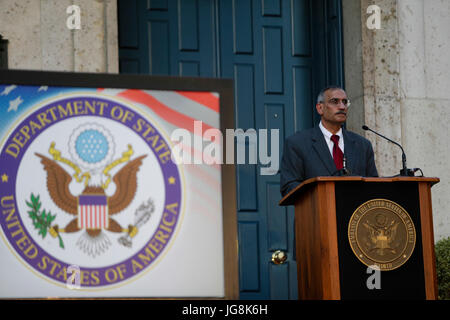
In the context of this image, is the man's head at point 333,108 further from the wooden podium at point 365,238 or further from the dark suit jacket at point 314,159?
the wooden podium at point 365,238

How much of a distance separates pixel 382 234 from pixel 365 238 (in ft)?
0.39

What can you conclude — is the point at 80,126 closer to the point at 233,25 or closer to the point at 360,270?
the point at 360,270

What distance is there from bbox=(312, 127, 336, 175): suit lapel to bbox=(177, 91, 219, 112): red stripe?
3.95 m

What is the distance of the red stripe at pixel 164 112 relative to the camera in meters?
2.70

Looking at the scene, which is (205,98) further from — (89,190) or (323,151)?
(323,151)

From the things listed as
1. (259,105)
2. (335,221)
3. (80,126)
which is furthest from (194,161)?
(259,105)

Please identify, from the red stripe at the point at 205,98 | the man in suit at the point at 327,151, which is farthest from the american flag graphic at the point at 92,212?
the man in suit at the point at 327,151

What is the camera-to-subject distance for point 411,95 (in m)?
9.52

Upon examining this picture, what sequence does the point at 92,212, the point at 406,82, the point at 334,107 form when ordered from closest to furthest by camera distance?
the point at 92,212 → the point at 334,107 → the point at 406,82

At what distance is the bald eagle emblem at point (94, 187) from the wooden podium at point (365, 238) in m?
2.80

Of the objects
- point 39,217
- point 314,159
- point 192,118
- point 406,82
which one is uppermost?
point 406,82

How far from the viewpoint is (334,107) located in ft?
23.0

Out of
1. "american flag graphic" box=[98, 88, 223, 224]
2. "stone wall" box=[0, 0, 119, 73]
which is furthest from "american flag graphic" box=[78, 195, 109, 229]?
"stone wall" box=[0, 0, 119, 73]

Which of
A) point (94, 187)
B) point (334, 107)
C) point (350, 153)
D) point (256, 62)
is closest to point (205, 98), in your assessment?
point (94, 187)
